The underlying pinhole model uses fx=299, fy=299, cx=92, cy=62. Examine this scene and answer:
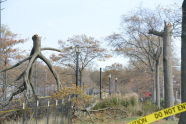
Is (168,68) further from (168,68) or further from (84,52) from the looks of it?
(84,52)

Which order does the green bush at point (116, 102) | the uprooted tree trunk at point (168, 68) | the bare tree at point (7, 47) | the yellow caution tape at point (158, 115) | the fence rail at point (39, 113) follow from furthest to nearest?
the bare tree at point (7, 47) < the green bush at point (116, 102) < the uprooted tree trunk at point (168, 68) < the fence rail at point (39, 113) < the yellow caution tape at point (158, 115)

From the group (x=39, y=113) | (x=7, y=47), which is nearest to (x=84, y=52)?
(x=7, y=47)

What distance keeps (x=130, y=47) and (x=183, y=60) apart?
21.6 meters

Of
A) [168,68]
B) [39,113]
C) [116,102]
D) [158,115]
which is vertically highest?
[168,68]

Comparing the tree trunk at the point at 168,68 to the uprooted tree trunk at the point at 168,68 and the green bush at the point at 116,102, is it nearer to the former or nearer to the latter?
the uprooted tree trunk at the point at 168,68

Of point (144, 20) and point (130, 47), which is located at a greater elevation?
point (144, 20)

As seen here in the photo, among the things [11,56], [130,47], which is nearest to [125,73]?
[130,47]

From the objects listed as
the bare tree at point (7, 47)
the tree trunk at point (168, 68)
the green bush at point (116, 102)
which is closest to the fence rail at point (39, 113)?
the green bush at point (116, 102)

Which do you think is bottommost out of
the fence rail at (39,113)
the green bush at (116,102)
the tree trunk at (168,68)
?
the green bush at (116,102)

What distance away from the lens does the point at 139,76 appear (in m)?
47.4

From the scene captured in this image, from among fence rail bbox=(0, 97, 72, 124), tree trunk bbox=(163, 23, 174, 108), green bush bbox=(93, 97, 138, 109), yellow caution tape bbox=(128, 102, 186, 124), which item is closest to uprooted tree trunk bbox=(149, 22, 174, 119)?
tree trunk bbox=(163, 23, 174, 108)

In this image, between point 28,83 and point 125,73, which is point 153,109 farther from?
point 125,73

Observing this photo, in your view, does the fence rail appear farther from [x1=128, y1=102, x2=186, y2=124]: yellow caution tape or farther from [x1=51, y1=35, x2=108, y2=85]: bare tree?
[x1=51, y1=35, x2=108, y2=85]: bare tree

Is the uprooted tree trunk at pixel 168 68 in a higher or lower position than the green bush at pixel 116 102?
higher
